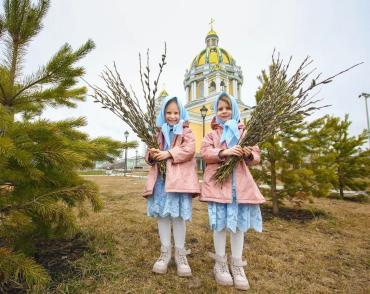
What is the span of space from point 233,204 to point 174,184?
2.01 feet

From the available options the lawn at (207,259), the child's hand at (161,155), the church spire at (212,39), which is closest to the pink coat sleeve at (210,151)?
the child's hand at (161,155)

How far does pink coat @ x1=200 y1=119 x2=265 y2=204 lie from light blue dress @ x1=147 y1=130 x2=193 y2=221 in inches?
7.0

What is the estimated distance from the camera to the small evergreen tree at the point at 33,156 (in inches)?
66.4

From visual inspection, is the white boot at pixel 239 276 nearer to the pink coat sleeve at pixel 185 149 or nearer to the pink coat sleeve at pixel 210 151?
the pink coat sleeve at pixel 210 151

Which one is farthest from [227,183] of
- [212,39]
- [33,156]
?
[212,39]

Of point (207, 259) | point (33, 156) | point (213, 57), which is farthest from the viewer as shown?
point (213, 57)

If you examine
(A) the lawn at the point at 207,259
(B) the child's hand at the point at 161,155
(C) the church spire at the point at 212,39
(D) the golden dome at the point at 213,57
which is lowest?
(A) the lawn at the point at 207,259

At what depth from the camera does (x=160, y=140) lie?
2.73 metres

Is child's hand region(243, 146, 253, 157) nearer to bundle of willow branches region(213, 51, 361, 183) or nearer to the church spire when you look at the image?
bundle of willow branches region(213, 51, 361, 183)

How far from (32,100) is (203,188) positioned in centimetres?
184

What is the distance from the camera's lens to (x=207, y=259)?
285 cm

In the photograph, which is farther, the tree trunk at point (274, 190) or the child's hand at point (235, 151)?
the tree trunk at point (274, 190)

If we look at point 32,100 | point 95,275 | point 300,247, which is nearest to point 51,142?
point 32,100

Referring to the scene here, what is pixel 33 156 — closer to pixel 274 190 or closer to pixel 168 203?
pixel 168 203
